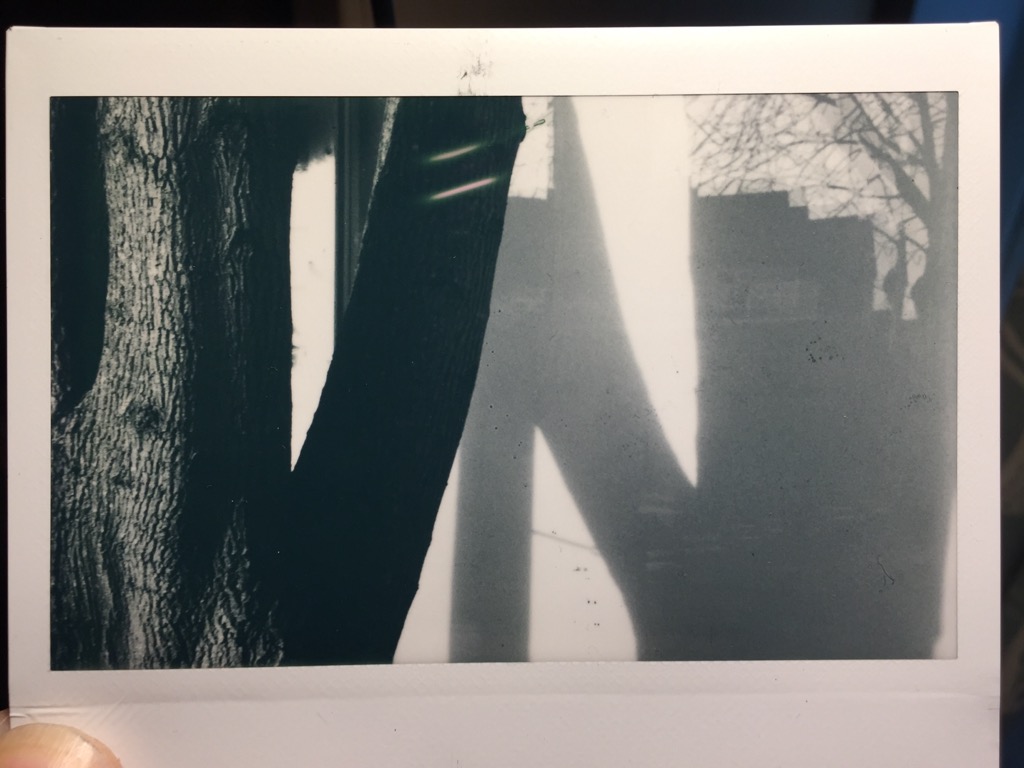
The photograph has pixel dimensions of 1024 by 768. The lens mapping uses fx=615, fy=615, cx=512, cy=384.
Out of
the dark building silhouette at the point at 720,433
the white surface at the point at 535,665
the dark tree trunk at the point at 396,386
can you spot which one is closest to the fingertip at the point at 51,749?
the white surface at the point at 535,665

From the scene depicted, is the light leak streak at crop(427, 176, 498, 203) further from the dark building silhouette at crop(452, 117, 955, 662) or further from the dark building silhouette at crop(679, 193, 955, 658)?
the dark building silhouette at crop(679, 193, 955, 658)

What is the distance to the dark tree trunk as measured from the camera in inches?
22.7

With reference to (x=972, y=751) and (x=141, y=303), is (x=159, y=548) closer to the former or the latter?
(x=141, y=303)

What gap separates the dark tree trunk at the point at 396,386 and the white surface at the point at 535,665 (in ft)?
0.14

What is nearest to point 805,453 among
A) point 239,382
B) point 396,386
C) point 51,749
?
point 396,386

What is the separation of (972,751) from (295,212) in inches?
32.3

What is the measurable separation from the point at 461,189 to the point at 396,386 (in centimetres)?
19

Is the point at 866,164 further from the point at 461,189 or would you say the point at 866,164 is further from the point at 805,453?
the point at 461,189

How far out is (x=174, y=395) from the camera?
573 millimetres

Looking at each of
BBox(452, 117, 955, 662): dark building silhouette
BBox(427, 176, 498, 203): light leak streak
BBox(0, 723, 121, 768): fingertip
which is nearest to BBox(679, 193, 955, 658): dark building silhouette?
BBox(452, 117, 955, 662): dark building silhouette

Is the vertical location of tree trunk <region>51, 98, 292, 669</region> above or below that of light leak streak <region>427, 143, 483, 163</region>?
below

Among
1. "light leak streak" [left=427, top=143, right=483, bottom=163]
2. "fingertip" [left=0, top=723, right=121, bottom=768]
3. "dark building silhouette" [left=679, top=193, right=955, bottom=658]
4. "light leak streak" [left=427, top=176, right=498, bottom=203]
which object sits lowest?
"fingertip" [left=0, top=723, right=121, bottom=768]

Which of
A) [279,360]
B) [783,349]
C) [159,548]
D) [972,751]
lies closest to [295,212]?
[279,360]

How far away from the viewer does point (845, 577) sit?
1.93 ft
